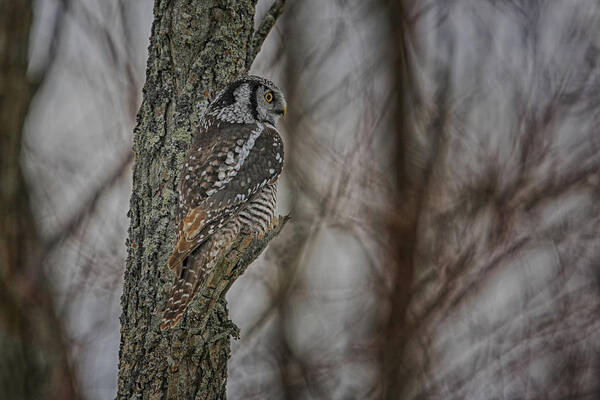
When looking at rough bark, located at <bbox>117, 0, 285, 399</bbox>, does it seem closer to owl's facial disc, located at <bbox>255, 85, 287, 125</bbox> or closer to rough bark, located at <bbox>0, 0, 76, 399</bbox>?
owl's facial disc, located at <bbox>255, 85, 287, 125</bbox>

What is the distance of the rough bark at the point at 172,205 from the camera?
2.30m

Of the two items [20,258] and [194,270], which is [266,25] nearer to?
[194,270]

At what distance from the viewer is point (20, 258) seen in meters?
3.77

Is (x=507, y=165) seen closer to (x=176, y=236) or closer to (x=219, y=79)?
(x=219, y=79)

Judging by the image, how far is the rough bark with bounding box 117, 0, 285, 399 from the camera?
2299mm

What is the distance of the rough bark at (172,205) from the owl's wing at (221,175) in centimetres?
11

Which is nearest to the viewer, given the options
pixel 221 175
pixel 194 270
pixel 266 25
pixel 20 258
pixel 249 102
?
pixel 194 270

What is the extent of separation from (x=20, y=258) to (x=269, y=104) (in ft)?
6.74

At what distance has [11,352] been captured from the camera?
3.56m

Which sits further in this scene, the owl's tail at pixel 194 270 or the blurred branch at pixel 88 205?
the blurred branch at pixel 88 205

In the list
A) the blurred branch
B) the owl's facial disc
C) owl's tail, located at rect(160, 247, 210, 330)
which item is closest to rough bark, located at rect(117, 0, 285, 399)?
owl's tail, located at rect(160, 247, 210, 330)

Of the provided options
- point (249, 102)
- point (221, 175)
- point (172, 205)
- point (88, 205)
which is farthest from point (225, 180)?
point (88, 205)

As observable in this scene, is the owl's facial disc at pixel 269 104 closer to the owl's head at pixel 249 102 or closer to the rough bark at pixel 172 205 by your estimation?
the owl's head at pixel 249 102

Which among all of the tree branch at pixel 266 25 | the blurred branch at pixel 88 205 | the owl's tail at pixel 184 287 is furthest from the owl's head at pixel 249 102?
the blurred branch at pixel 88 205
